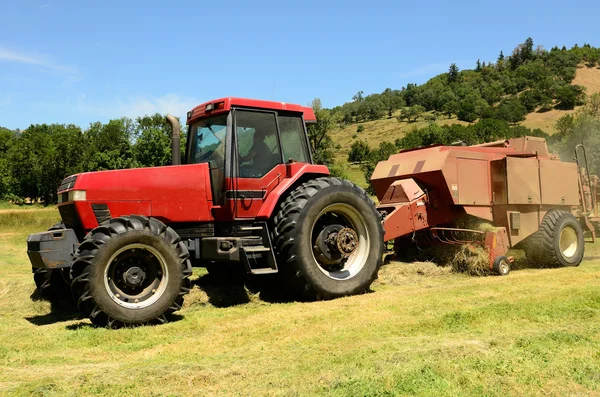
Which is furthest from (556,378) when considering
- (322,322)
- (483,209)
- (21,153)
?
(21,153)

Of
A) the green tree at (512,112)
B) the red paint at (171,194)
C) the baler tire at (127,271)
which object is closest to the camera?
the baler tire at (127,271)

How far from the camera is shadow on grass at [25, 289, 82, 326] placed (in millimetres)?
6436

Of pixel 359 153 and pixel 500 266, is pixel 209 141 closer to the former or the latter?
pixel 500 266

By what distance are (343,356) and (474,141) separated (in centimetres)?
7770

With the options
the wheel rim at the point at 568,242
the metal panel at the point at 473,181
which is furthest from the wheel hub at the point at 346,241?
the wheel rim at the point at 568,242

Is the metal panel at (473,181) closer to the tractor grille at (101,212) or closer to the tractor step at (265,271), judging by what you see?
the tractor step at (265,271)

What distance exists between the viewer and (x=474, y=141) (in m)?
77.1

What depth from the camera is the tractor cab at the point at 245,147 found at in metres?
7.03

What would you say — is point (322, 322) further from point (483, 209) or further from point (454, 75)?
point (454, 75)

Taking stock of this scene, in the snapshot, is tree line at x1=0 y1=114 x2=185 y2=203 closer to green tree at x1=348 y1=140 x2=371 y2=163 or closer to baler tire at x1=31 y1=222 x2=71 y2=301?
green tree at x1=348 y1=140 x2=371 y2=163

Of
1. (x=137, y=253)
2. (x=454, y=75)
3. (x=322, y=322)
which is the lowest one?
(x=322, y=322)

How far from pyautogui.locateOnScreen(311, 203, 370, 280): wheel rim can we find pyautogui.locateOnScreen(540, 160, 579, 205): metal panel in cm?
484

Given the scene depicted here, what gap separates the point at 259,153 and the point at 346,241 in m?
1.70

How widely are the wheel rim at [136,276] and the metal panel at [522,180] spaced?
263 inches
